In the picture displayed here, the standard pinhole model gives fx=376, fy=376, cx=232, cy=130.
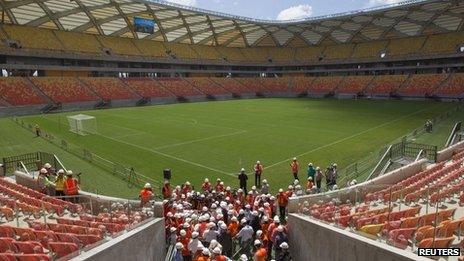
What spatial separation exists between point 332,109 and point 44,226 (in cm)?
4672

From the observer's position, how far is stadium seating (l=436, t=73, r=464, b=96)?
58156 mm

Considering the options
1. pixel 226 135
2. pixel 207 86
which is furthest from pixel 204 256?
pixel 207 86

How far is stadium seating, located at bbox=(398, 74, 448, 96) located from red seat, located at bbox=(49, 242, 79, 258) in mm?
64437

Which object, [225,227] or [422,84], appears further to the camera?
[422,84]

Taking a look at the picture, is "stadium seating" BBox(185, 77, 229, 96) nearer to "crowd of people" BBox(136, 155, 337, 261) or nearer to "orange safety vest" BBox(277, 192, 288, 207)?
"crowd of people" BBox(136, 155, 337, 261)

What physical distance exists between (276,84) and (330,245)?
7815 centimetres

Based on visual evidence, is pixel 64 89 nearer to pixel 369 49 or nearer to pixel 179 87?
pixel 179 87

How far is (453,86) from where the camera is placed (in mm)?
59688

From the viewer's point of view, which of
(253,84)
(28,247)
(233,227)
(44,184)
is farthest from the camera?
(253,84)

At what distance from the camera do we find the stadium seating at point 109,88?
6124 centimetres

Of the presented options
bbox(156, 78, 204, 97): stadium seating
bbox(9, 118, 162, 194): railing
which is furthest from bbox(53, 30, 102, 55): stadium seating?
bbox(9, 118, 162, 194): railing

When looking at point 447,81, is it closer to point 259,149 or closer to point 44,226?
point 259,149

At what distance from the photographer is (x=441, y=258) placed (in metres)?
6.79

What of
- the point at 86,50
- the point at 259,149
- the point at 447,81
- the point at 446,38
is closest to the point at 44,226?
the point at 259,149
